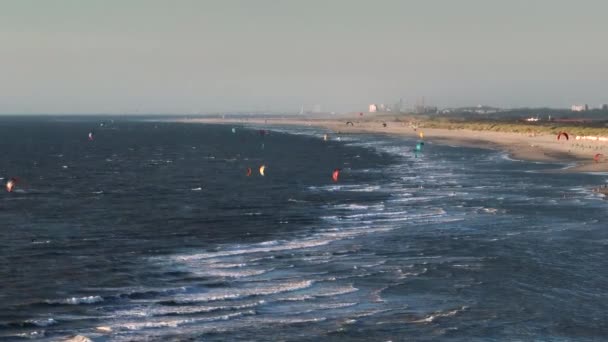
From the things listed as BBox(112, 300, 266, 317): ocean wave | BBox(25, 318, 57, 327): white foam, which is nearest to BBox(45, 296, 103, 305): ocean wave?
BBox(112, 300, 266, 317): ocean wave

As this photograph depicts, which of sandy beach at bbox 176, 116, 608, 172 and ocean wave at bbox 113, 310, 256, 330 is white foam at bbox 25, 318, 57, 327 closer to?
ocean wave at bbox 113, 310, 256, 330

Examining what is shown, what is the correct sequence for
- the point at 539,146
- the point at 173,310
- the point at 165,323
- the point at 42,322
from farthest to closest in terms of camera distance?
the point at 539,146 → the point at 173,310 → the point at 42,322 → the point at 165,323

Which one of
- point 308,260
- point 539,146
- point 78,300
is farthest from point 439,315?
point 539,146

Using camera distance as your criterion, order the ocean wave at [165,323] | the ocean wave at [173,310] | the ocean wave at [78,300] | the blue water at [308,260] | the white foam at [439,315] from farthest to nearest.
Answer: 1. the ocean wave at [78,300]
2. the ocean wave at [173,310]
3. the white foam at [439,315]
4. the blue water at [308,260]
5. the ocean wave at [165,323]

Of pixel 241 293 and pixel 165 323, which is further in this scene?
pixel 241 293

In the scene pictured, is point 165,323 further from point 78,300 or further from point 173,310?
point 78,300

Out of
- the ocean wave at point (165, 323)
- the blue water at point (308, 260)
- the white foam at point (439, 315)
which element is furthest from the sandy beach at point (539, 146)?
the ocean wave at point (165, 323)

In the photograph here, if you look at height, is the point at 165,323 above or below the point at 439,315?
above

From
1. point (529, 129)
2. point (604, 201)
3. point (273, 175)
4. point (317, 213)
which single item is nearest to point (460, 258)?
point (317, 213)

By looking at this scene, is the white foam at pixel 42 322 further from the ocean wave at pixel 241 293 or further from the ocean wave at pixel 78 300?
the ocean wave at pixel 241 293
